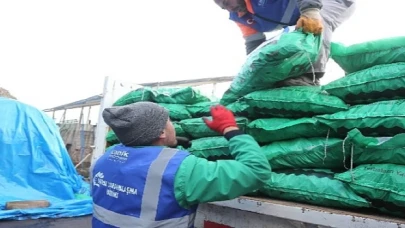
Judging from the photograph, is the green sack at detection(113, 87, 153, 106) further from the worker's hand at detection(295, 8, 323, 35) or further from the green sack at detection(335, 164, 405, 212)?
the green sack at detection(335, 164, 405, 212)

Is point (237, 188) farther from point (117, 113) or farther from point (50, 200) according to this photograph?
point (50, 200)

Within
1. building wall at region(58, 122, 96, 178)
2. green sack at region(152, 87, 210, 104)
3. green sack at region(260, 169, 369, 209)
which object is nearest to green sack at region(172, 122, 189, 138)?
green sack at region(152, 87, 210, 104)

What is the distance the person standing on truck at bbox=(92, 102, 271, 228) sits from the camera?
1.44 m

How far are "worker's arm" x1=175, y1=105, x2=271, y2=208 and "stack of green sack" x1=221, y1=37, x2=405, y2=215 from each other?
1.07ft

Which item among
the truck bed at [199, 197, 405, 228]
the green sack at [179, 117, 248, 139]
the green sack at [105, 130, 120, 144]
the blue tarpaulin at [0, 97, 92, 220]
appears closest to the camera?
the truck bed at [199, 197, 405, 228]

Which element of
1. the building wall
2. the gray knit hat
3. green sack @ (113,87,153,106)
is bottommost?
the building wall

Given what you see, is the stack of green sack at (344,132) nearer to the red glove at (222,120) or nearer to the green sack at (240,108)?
the green sack at (240,108)

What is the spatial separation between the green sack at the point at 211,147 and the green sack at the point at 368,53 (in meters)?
0.81

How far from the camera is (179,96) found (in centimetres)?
277

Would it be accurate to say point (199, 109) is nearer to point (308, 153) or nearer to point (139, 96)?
point (139, 96)

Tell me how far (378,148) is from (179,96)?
63.9 inches

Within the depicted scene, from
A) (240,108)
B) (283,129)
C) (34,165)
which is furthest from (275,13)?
(34,165)

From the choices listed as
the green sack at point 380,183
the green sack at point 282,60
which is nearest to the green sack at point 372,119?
the green sack at point 380,183

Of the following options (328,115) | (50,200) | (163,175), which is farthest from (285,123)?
(50,200)
